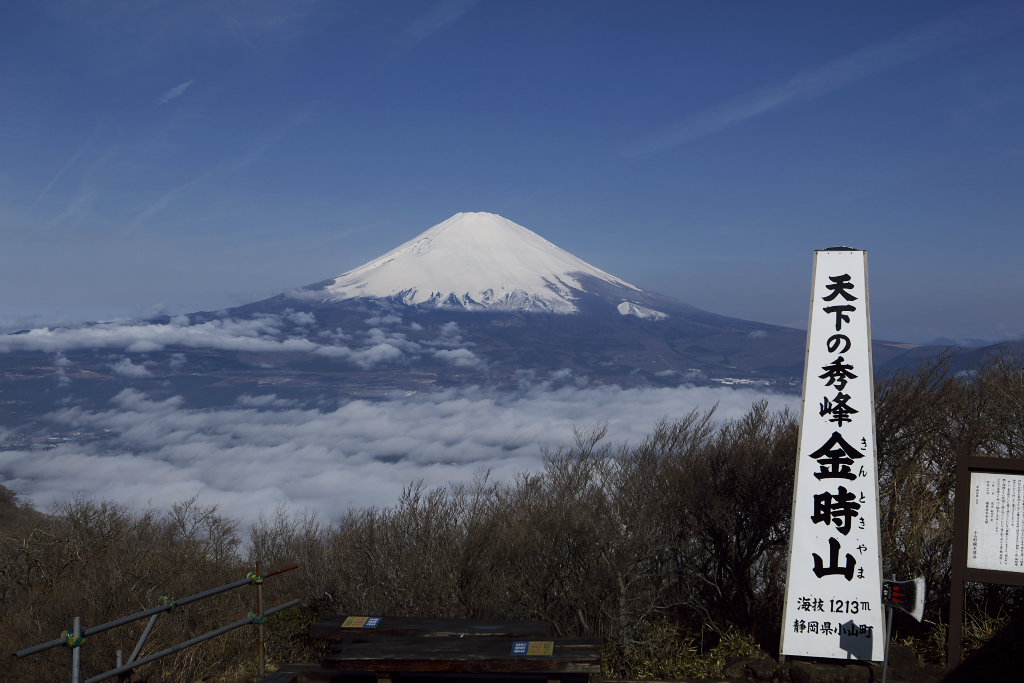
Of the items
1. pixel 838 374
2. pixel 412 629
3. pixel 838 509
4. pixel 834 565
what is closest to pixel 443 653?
pixel 412 629

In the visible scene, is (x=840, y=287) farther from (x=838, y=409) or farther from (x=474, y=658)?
(x=474, y=658)

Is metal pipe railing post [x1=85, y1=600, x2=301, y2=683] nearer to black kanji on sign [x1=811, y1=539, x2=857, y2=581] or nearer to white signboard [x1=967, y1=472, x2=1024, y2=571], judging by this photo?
black kanji on sign [x1=811, y1=539, x2=857, y2=581]

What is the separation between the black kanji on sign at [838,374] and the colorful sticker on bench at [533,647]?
529cm

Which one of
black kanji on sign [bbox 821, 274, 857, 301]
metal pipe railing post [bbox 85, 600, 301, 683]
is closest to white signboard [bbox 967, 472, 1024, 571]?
black kanji on sign [bbox 821, 274, 857, 301]

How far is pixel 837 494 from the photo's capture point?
1116 cm

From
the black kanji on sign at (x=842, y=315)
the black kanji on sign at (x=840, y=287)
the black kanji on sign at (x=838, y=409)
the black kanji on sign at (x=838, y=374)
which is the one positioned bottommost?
the black kanji on sign at (x=838, y=409)

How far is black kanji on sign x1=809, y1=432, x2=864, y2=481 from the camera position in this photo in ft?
36.6

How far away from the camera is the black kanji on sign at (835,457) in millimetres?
11164

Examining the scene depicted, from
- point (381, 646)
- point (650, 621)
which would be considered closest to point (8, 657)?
point (381, 646)

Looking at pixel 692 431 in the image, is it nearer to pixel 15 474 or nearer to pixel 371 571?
pixel 371 571

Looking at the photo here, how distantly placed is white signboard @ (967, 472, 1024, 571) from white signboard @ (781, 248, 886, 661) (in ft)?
3.81

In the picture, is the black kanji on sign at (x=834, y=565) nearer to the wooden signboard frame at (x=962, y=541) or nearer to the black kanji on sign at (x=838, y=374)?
the wooden signboard frame at (x=962, y=541)

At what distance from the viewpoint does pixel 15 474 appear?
195 m

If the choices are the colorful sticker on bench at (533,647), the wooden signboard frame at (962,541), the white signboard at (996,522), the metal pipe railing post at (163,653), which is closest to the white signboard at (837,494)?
the wooden signboard frame at (962,541)
